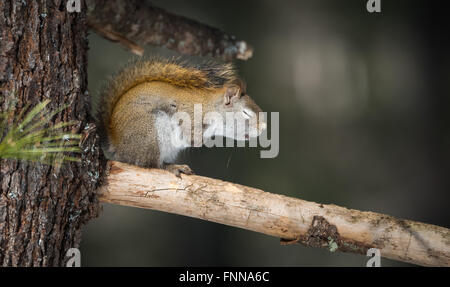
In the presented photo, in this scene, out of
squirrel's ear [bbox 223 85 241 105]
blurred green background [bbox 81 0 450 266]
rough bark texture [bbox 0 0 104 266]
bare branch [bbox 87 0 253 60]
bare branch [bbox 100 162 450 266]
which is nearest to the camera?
rough bark texture [bbox 0 0 104 266]

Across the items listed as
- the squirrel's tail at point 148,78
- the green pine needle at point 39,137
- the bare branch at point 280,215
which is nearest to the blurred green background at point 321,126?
the squirrel's tail at point 148,78

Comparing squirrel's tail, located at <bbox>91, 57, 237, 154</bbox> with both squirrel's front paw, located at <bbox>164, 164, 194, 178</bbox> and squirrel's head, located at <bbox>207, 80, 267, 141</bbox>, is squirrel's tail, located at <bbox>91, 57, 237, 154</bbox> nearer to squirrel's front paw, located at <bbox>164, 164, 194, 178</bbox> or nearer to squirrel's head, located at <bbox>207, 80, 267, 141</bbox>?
squirrel's head, located at <bbox>207, 80, 267, 141</bbox>

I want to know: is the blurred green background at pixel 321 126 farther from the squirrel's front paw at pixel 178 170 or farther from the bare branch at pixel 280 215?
the bare branch at pixel 280 215

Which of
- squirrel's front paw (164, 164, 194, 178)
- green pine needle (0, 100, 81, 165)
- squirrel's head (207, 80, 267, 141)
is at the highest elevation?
squirrel's head (207, 80, 267, 141)

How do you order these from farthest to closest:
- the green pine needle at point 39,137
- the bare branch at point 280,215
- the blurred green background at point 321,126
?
1. the blurred green background at point 321,126
2. the bare branch at point 280,215
3. the green pine needle at point 39,137

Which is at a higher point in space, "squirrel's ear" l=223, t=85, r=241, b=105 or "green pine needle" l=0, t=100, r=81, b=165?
"squirrel's ear" l=223, t=85, r=241, b=105

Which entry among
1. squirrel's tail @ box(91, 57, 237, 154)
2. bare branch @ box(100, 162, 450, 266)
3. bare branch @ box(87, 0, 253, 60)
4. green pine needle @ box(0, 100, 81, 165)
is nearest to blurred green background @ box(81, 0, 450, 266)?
bare branch @ box(87, 0, 253, 60)
